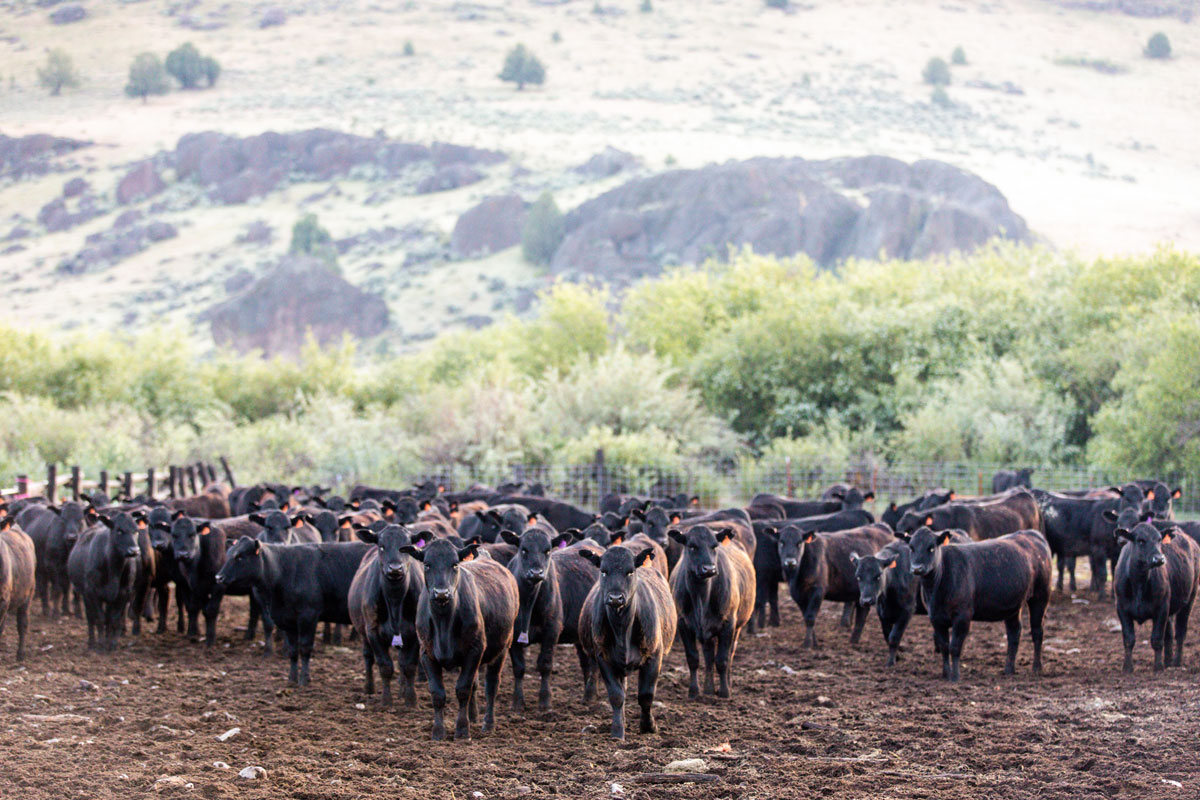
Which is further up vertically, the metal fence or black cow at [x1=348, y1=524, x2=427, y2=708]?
black cow at [x1=348, y1=524, x2=427, y2=708]

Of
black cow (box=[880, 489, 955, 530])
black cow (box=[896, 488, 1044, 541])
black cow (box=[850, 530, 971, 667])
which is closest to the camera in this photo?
black cow (box=[850, 530, 971, 667])

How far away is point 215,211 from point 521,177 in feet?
95.9

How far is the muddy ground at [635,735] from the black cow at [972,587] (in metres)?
0.38

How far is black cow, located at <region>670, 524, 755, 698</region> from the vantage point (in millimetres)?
10969

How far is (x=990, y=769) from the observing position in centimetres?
852

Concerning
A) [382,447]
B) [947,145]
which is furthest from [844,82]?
[382,447]

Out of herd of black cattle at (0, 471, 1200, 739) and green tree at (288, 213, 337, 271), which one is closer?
herd of black cattle at (0, 471, 1200, 739)

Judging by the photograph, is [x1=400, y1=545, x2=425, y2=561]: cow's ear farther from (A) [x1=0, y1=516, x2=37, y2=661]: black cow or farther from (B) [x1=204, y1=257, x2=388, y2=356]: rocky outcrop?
(B) [x1=204, y1=257, x2=388, y2=356]: rocky outcrop

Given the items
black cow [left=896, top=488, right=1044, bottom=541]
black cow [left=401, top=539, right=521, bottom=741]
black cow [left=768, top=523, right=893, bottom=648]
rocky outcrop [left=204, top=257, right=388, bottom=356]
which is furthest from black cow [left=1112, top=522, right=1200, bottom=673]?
rocky outcrop [left=204, top=257, right=388, bottom=356]

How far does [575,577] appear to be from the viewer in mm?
11375

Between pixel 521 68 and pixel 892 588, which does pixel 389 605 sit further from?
pixel 521 68

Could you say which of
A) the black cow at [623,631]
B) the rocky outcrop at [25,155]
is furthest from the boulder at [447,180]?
the black cow at [623,631]

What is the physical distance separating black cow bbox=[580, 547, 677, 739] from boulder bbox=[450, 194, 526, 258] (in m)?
82.0

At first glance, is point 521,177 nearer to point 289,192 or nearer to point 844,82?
point 289,192
